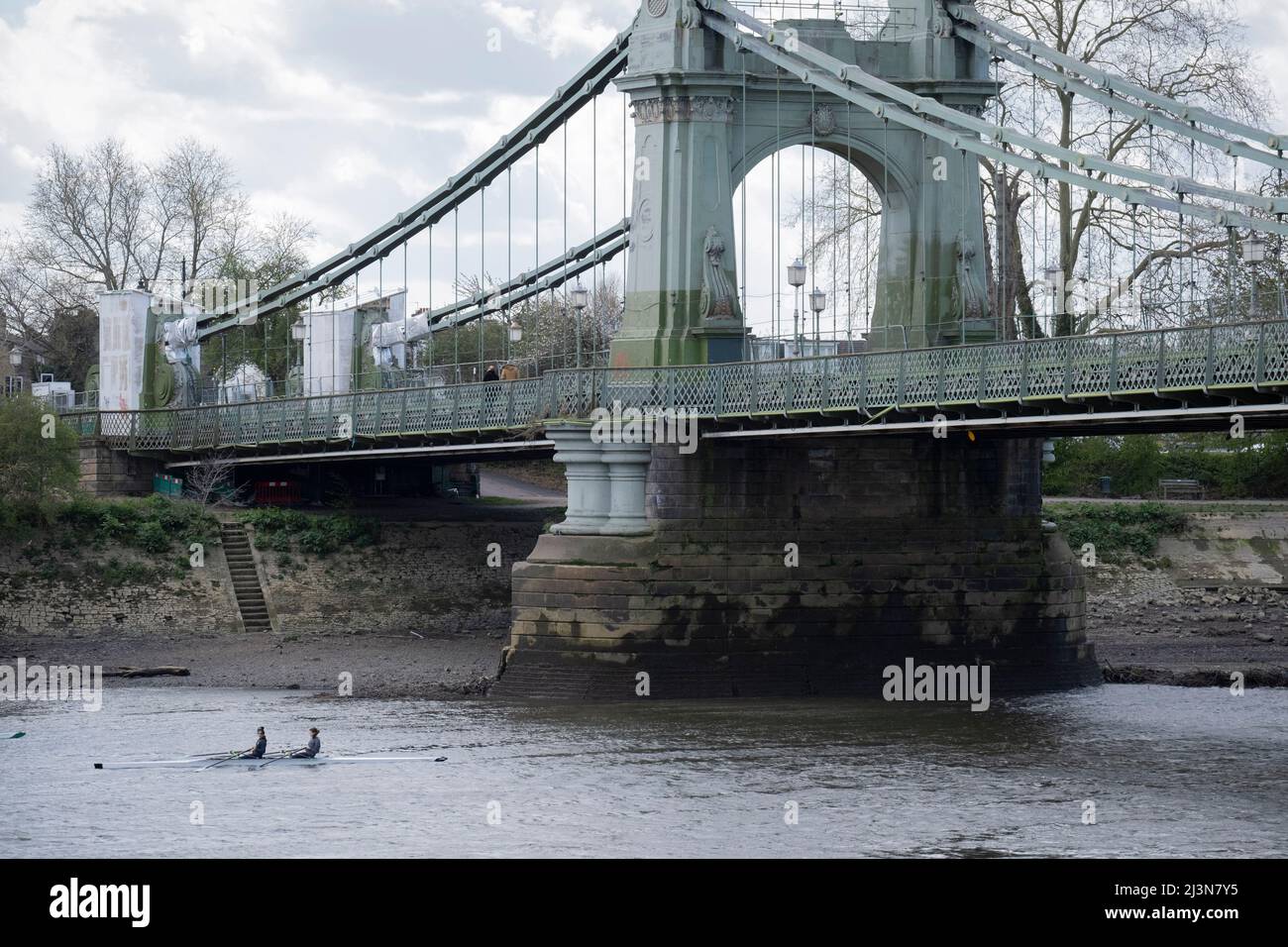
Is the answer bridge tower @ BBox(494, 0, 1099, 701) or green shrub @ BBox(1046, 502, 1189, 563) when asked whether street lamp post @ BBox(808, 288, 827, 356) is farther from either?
green shrub @ BBox(1046, 502, 1189, 563)

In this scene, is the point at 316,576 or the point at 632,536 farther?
the point at 316,576

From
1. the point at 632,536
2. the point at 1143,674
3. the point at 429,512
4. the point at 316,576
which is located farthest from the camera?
the point at 429,512

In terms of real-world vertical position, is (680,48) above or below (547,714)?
above

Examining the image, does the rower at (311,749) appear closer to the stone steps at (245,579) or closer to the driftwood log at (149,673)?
the driftwood log at (149,673)

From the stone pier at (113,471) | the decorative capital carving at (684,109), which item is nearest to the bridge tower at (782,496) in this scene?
the decorative capital carving at (684,109)

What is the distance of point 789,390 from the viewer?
45.6 meters

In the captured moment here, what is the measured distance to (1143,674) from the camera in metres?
51.5

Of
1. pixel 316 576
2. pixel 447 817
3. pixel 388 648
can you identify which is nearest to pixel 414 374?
pixel 316 576

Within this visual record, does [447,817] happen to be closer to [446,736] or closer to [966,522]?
[446,736]

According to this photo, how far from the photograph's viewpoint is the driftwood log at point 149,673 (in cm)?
4988

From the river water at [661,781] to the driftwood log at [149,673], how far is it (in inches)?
89.1

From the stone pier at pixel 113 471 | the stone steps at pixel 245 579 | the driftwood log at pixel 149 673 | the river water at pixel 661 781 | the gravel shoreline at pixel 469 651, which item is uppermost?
the stone pier at pixel 113 471
